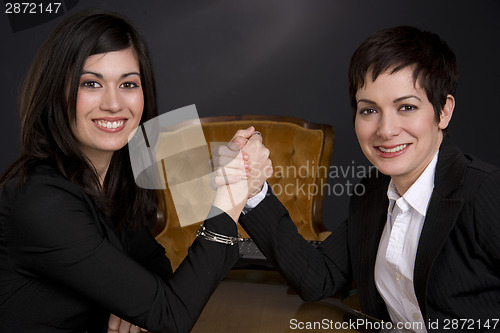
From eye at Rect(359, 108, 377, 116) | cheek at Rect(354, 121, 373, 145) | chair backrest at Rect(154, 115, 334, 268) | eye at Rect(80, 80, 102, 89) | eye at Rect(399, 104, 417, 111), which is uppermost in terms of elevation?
eye at Rect(80, 80, 102, 89)

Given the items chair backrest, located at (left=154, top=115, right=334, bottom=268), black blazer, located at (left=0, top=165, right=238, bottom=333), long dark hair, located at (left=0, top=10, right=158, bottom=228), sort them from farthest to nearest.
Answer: chair backrest, located at (left=154, top=115, right=334, bottom=268)
long dark hair, located at (left=0, top=10, right=158, bottom=228)
black blazer, located at (left=0, top=165, right=238, bottom=333)

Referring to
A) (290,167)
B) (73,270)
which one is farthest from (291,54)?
(73,270)

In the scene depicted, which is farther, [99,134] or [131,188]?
[131,188]

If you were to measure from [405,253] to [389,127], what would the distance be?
0.36 meters

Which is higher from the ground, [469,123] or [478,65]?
[478,65]

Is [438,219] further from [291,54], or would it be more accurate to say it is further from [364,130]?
[291,54]

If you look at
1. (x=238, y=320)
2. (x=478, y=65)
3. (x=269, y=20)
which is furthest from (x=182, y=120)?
(x=478, y=65)

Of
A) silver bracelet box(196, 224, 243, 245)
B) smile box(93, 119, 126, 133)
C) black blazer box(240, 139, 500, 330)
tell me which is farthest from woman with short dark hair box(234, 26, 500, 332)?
smile box(93, 119, 126, 133)

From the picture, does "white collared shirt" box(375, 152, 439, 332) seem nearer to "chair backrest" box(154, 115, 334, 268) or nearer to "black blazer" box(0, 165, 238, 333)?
"black blazer" box(0, 165, 238, 333)

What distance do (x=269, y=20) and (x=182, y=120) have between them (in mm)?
1036

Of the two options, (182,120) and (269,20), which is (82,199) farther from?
(269,20)

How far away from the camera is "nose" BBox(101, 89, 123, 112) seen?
54.1 inches

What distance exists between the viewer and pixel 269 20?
347 cm

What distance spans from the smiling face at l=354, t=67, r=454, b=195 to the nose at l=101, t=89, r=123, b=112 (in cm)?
69
